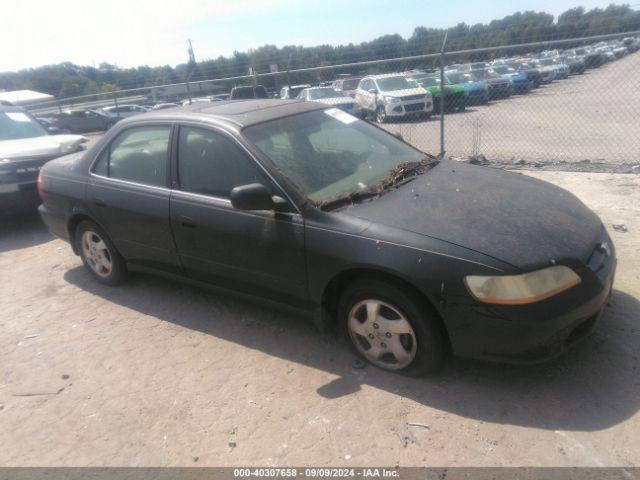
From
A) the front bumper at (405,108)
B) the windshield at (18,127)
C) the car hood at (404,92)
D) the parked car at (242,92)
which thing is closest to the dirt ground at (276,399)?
the windshield at (18,127)

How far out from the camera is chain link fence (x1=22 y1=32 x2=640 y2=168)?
8.27 meters

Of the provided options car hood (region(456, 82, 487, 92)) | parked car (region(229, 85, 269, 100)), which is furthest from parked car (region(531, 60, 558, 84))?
parked car (region(229, 85, 269, 100))

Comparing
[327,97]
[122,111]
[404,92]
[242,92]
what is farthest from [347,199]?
[122,111]

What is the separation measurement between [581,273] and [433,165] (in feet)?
4.99

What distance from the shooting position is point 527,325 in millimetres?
2447

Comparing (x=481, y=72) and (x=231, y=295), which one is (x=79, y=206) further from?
(x=481, y=72)

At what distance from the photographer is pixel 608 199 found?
5570 mm

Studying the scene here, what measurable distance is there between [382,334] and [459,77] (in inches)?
753

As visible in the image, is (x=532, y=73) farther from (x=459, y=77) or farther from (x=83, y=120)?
(x=83, y=120)

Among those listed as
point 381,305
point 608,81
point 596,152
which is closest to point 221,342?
point 381,305

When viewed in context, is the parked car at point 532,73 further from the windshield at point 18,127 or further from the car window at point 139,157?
the car window at point 139,157

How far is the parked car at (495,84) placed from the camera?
20.0m

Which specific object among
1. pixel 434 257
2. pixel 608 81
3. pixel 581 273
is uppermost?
pixel 434 257

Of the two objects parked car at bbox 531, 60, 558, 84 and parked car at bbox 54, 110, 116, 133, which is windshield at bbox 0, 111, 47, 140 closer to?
parked car at bbox 54, 110, 116, 133
